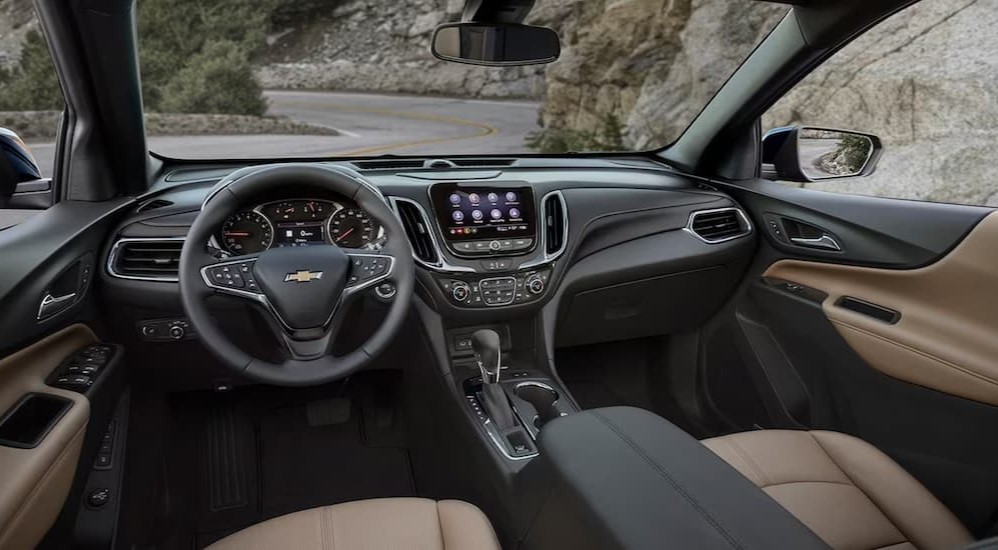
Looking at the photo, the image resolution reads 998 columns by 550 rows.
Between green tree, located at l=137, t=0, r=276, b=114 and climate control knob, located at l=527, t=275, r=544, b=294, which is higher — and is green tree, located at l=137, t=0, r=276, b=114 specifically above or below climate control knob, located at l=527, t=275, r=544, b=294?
above

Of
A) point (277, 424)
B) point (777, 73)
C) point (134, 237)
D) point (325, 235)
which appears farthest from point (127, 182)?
point (777, 73)

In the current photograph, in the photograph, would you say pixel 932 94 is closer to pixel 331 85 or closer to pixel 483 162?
pixel 483 162

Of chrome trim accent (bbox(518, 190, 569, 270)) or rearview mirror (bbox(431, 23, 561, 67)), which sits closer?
rearview mirror (bbox(431, 23, 561, 67))

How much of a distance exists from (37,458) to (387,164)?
5.23 feet

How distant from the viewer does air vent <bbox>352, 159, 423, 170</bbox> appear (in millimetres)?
2768

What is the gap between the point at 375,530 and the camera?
1.64m

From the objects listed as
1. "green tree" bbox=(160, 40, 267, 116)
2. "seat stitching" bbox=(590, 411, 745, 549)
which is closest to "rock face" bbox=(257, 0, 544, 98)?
"green tree" bbox=(160, 40, 267, 116)

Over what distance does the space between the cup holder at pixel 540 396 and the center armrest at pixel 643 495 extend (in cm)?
110

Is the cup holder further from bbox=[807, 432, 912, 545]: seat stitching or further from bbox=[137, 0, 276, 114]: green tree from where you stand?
bbox=[137, 0, 276, 114]: green tree

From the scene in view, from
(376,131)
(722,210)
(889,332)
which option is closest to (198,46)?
(376,131)

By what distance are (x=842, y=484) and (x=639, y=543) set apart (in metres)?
1.20

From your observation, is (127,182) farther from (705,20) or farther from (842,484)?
(705,20)

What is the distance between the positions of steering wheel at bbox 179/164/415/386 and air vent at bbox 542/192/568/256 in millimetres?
751

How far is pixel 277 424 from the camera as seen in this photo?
2.82 metres
